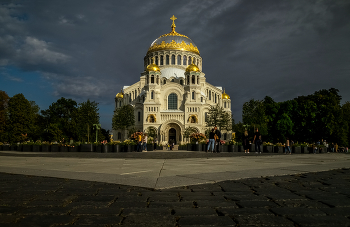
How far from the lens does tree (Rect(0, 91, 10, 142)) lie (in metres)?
42.8

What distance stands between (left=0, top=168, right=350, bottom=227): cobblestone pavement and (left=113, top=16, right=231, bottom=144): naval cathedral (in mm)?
54012

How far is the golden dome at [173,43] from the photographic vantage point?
7475cm

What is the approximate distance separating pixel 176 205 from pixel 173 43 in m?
74.9

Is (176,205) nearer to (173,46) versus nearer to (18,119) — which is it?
(18,119)

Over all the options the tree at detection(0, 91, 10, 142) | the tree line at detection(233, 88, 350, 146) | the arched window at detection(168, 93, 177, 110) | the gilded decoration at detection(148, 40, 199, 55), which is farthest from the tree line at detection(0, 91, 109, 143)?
the gilded decoration at detection(148, 40, 199, 55)

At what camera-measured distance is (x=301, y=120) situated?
44844 mm

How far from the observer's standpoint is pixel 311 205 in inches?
120

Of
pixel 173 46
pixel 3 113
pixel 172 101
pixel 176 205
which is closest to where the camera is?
pixel 176 205

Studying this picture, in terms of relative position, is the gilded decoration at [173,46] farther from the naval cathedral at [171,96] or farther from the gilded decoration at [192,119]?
the gilded decoration at [192,119]

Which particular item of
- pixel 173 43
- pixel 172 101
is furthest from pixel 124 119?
pixel 173 43

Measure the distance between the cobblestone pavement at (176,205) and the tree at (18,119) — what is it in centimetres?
4292

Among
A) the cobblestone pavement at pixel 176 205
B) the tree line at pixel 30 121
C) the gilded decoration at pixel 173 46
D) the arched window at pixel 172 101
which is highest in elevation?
the gilded decoration at pixel 173 46

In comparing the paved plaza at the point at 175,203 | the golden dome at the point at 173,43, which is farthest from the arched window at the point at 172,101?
the paved plaza at the point at 175,203

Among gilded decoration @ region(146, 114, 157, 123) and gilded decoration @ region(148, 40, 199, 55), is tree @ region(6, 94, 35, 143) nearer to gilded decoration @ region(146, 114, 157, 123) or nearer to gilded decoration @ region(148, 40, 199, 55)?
gilded decoration @ region(146, 114, 157, 123)
